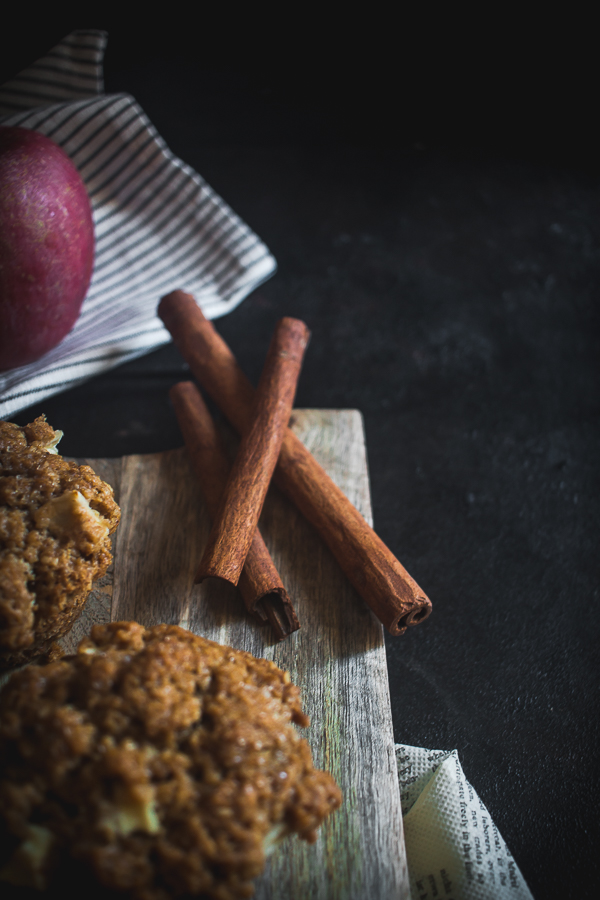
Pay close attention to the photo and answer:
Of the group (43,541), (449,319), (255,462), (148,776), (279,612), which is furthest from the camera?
(449,319)

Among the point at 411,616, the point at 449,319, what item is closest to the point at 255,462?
the point at 411,616

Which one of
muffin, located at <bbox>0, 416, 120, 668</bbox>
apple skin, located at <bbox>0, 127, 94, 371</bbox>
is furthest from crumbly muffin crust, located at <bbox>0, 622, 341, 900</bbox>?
apple skin, located at <bbox>0, 127, 94, 371</bbox>

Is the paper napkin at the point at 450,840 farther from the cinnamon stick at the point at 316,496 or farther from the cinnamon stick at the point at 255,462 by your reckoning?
the cinnamon stick at the point at 255,462

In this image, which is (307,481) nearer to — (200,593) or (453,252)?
(200,593)

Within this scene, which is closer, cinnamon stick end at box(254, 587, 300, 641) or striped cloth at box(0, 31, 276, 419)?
cinnamon stick end at box(254, 587, 300, 641)

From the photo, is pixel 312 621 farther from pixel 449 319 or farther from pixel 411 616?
pixel 449 319

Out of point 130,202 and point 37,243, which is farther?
point 130,202

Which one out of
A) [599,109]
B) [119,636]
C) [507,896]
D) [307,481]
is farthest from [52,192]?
[599,109]

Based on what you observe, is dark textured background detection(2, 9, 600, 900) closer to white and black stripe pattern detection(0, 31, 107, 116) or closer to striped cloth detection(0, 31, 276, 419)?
striped cloth detection(0, 31, 276, 419)
